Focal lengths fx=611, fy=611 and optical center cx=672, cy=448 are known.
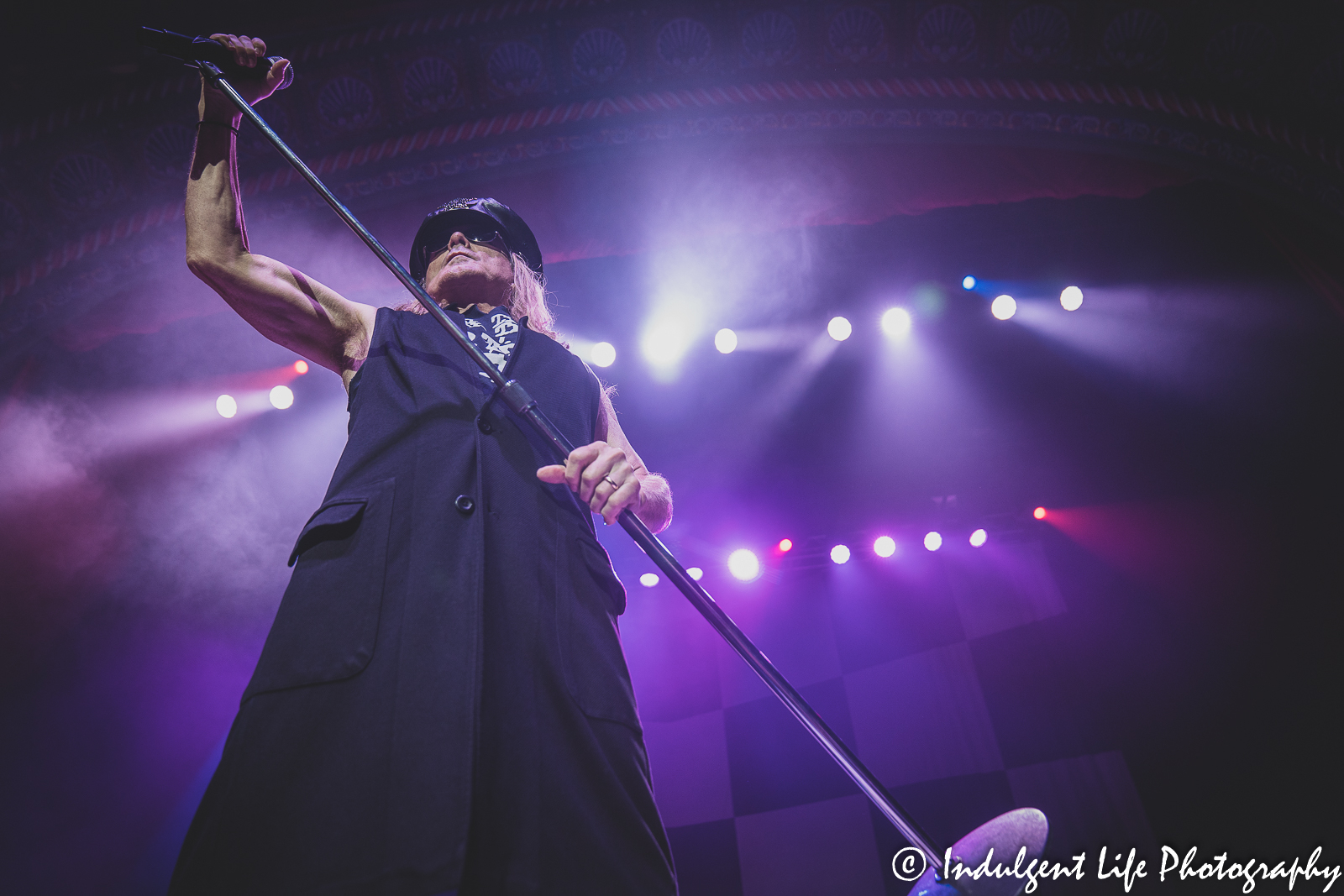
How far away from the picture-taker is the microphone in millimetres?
1219

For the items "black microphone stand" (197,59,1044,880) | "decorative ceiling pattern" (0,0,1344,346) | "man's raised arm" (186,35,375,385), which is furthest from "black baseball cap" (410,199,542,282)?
"decorative ceiling pattern" (0,0,1344,346)

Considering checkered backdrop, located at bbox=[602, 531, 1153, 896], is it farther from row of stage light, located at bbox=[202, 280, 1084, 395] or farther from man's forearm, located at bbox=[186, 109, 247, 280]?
man's forearm, located at bbox=[186, 109, 247, 280]

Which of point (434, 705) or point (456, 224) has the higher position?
point (456, 224)

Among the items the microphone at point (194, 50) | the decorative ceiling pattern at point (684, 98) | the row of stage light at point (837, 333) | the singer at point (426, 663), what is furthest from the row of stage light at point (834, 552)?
the microphone at point (194, 50)

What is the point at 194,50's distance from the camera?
1.23 m

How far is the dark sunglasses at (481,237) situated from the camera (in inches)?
72.0

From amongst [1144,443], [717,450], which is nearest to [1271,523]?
[1144,443]

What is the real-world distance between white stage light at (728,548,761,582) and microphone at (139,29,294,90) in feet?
14.2

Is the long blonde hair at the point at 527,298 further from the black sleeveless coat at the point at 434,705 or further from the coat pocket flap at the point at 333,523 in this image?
the coat pocket flap at the point at 333,523

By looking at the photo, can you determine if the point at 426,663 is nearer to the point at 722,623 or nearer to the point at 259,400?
the point at 722,623

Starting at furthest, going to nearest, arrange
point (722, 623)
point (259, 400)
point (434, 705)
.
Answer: point (259, 400) → point (722, 623) → point (434, 705)

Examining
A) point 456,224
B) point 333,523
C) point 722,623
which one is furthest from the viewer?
point 456,224

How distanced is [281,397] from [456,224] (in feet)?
11.6

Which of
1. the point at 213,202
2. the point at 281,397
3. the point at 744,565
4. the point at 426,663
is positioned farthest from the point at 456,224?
the point at 744,565
